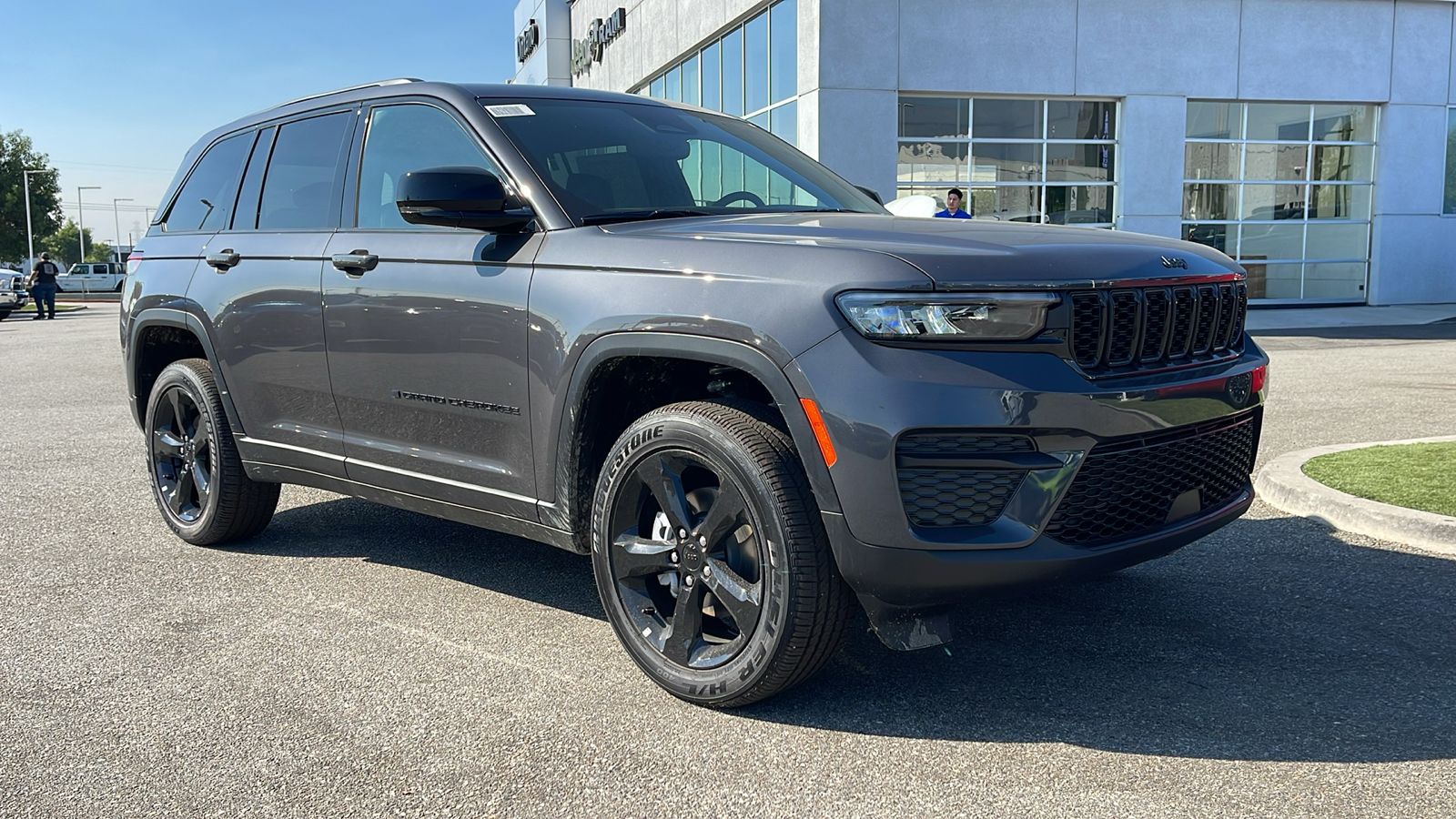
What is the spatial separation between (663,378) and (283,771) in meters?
1.49

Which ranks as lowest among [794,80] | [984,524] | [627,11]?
[984,524]

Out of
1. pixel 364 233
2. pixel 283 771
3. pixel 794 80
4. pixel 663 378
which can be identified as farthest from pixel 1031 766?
pixel 794 80

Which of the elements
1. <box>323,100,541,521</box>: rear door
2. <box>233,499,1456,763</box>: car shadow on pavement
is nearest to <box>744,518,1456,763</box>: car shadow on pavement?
<box>233,499,1456,763</box>: car shadow on pavement

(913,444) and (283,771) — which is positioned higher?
(913,444)

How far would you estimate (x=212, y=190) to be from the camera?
5.40 m

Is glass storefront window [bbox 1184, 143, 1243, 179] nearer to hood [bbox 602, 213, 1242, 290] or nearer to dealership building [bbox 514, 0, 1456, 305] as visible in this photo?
dealership building [bbox 514, 0, 1456, 305]

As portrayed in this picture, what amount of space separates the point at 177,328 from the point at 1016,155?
17881 mm

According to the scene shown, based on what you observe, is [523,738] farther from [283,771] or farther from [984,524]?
[984,524]

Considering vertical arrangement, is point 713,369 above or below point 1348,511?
above

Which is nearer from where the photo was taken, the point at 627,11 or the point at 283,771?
the point at 283,771

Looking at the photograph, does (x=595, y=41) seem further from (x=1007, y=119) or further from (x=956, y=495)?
(x=956, y=495)

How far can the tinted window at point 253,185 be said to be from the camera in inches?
198

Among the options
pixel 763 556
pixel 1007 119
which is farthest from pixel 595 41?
pixel 763 556

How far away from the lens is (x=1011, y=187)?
21.2m
